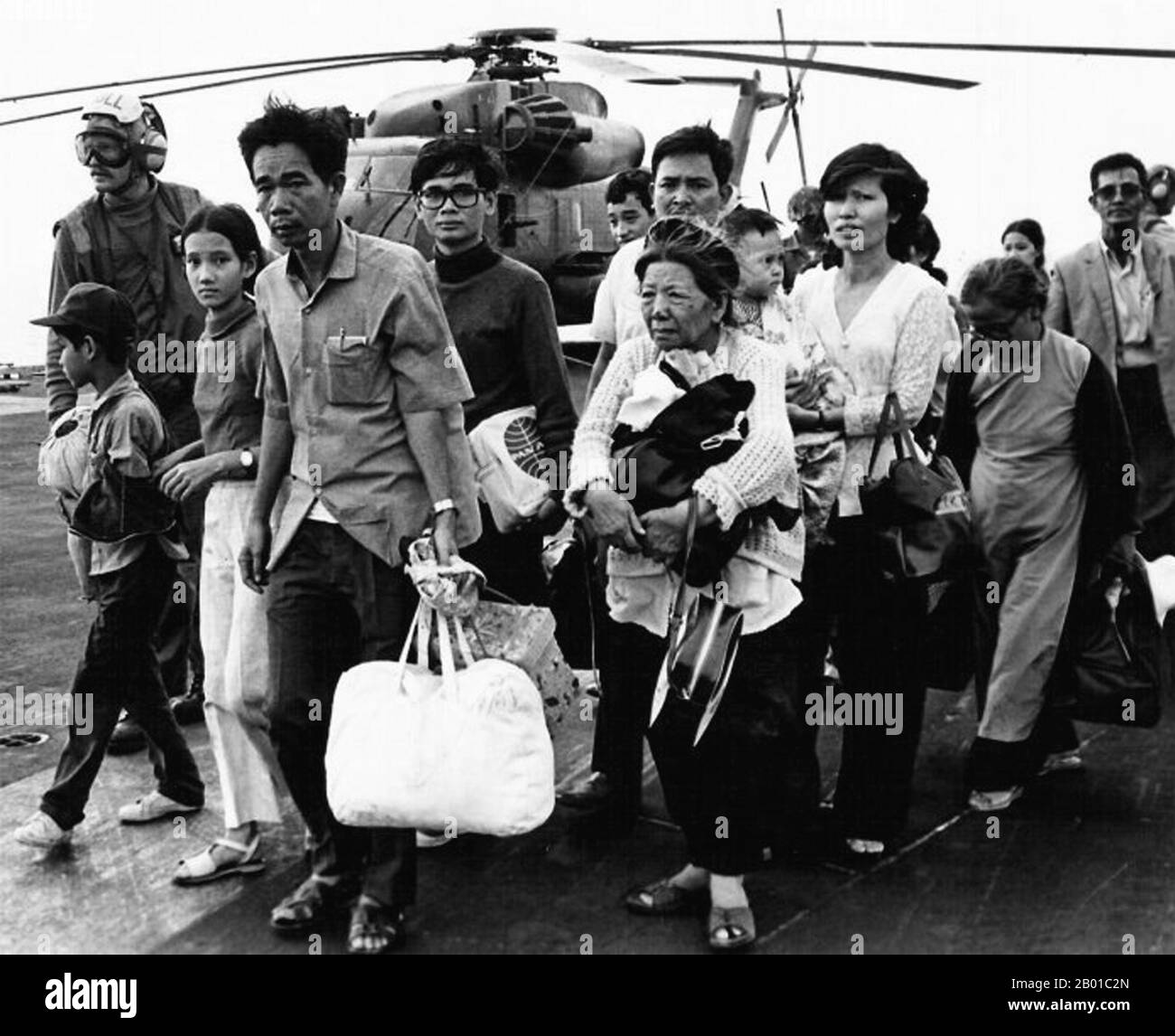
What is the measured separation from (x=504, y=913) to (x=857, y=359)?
5.79ft

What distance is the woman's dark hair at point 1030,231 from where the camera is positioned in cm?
786

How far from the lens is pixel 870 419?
4023 mm

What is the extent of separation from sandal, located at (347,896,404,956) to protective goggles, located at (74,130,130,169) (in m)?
3.07

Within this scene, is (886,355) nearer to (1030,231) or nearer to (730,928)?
(730,928)

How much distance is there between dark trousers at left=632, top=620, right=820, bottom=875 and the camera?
11.9ft

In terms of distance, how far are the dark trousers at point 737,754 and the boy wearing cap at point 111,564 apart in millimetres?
1762

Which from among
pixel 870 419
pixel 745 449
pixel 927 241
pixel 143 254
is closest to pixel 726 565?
pixel 745 449

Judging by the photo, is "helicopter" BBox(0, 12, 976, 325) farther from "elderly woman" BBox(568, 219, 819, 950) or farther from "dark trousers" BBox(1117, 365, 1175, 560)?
"elderly woman" BBox(568, 219, 819, 950)

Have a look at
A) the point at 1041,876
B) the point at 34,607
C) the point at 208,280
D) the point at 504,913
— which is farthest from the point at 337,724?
the point at 34,607

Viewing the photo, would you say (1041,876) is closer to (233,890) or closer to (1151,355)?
(233,890)

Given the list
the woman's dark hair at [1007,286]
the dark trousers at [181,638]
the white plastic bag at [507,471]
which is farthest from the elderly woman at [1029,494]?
the dark trousers at [181,638]

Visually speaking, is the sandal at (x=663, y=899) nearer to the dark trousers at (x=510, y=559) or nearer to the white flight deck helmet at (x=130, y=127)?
the dark trousers at (x=510, y=559)

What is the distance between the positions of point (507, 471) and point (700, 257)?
0.99 m

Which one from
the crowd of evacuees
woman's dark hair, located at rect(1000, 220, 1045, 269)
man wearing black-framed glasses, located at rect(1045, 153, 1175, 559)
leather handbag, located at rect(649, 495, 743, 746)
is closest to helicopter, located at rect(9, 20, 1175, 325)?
woman's dark hair, located at rect(1000, 220, 1045, 269)
